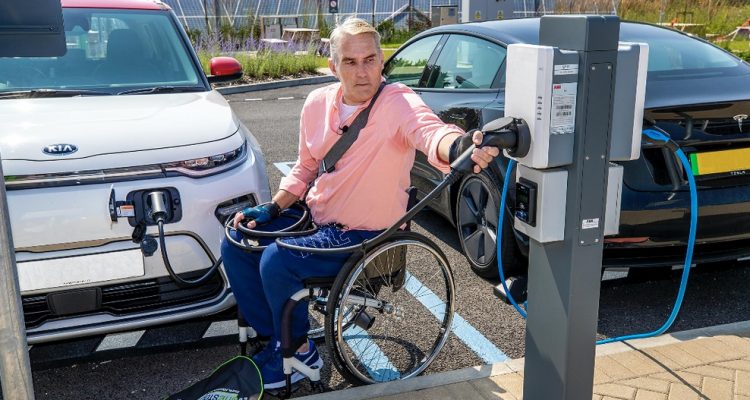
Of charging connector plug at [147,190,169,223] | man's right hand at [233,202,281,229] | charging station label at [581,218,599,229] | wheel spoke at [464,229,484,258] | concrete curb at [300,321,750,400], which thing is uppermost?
charging station label at [581,218,599,229]

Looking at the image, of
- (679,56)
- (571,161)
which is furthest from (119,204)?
(679,56)

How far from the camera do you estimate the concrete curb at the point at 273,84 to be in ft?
47.9

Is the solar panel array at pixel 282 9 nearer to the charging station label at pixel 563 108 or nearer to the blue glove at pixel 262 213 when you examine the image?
the blue glove at pixel 262 213

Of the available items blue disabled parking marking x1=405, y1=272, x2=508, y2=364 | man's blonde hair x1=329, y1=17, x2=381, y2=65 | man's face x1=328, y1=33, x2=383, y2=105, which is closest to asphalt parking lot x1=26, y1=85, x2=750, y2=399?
blue disabled parking marking x1=405, y1=272, x2=508, y2=364

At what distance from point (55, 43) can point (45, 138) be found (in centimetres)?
127

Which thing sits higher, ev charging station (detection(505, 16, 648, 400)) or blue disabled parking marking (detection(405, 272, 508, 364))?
ev charging station (detection(505, 16, 648, 400))

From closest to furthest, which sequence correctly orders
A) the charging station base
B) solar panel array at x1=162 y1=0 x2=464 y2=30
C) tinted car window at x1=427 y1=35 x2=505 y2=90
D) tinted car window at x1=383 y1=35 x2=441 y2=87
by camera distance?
the charging station base, tinted car window at x1=427 y1=35 x2=505 y2=90, tinted car window at x1=383 y1=35 x2=441 y2=87, solar panel array at x1=162 y1=0 x2=464 y2=30

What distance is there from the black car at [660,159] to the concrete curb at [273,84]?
1029 centimetres

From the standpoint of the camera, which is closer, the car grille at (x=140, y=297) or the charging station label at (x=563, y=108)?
the charging station label at (x=563, y=108)

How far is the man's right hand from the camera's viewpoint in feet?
10.4

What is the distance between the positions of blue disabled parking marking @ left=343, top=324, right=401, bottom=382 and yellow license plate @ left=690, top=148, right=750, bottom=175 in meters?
1.74

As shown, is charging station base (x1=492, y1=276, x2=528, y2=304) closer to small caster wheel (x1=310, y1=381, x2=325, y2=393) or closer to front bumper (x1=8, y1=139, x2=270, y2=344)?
small caster wheel (x1=310, y1=381, x2=325, y2=393)

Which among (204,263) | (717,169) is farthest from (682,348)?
(204,263)

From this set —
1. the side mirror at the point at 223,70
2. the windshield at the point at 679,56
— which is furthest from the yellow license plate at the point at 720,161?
the side mirror at the point at 223,70
